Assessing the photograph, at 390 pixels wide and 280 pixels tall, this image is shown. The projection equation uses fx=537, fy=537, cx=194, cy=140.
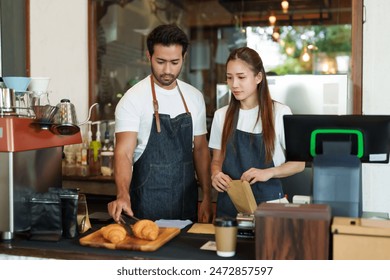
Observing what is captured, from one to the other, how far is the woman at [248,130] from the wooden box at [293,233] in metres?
0.87

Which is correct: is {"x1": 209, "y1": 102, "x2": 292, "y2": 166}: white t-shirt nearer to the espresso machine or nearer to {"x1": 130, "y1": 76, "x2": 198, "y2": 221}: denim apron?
{"x1": 130, "y1": 76, "x2": 198, "y2": 221}: denim apron

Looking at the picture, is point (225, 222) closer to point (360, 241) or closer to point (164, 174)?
point (360, 241)

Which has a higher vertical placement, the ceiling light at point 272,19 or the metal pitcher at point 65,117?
the ceiling light at point 272,19

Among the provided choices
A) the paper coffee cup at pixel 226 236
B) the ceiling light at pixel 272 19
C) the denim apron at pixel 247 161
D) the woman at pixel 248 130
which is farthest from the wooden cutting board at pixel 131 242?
the ceiling light at pixel 272 19

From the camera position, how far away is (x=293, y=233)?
1.60 metres

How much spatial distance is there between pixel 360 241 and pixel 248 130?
45.7 inches

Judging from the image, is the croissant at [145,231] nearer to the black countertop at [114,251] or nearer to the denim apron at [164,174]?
the black countertop at [114,251]

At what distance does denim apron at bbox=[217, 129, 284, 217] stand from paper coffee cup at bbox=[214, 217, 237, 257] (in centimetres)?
89

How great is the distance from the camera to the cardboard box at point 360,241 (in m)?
1.56

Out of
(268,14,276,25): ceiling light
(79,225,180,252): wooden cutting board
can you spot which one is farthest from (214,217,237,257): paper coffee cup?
(268,14,276,25): ceiling light

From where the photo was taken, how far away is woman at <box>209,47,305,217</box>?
2.55 meters

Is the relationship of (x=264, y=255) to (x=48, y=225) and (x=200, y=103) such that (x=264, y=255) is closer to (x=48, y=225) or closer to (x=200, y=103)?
(x=48, y=225)

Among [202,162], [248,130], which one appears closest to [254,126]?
[248,130]
